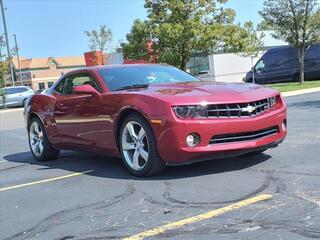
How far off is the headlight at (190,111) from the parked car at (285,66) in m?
23.2

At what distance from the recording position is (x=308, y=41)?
25141mm

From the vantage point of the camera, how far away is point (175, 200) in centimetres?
512

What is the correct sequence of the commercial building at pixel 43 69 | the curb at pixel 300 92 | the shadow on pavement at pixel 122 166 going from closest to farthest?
1. the shadow on pavement at pixel 122 166
2. the curb at pixel 300 92
3. the commercial building at pixel 43 69

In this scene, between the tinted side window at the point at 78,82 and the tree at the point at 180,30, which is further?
the tree at the point at 180,30

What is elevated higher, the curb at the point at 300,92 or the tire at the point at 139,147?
the tire at the point at 139,147

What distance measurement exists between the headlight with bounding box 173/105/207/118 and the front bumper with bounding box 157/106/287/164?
0.26 ft

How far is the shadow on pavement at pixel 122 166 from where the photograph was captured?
6.33 metres

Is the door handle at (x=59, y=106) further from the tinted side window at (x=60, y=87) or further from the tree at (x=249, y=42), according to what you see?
the tree at (x=249, y=42)

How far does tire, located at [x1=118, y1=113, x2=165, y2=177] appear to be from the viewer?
6059 mm

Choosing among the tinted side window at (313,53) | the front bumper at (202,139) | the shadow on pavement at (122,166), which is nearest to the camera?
the front bumper at (202,139)

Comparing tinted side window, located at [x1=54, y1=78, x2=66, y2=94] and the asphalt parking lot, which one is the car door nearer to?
tinted side window, located at [x1=54, y1=78, x2=66, y2=94]

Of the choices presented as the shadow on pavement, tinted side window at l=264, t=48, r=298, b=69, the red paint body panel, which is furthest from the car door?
tinted side window at l=264, t=48, r=298, b=69

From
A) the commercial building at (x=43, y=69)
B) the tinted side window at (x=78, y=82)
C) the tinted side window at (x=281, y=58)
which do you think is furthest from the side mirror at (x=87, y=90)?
the commercial building at (x=43, y=69)

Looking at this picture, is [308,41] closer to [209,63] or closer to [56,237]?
[209,63]
